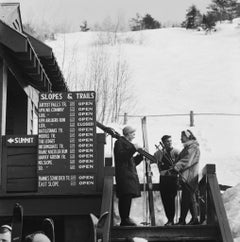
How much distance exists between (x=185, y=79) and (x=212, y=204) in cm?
3857

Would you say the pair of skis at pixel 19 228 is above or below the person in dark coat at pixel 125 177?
below

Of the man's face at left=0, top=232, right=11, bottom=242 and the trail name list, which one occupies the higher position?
the trail name list

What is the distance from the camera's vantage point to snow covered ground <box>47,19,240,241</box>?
3138cm

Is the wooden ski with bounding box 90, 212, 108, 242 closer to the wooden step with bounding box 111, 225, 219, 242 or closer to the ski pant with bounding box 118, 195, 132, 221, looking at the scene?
the wooden step with bounding box 111, 225, 219, 242

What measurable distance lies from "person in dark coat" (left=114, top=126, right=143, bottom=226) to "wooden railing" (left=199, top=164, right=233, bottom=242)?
1108 millimetres

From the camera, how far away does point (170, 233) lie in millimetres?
8883

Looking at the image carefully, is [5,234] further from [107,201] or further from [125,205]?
[125,205]

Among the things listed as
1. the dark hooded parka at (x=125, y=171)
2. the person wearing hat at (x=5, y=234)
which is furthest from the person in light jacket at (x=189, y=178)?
the person wearing hat at (x=5, y=234)

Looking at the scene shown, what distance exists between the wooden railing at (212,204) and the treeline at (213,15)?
5478 cm

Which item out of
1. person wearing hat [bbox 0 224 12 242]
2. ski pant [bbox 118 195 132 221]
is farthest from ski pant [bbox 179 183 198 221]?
person wearing hat [bbox 0 224 12 242]

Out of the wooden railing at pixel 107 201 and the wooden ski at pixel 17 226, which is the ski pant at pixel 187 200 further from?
the wooden ski at pixel 17 226

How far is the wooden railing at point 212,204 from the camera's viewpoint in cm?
845

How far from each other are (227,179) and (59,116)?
13094 mm

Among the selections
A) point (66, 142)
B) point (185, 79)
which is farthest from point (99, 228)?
point (185, 79)
